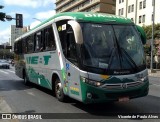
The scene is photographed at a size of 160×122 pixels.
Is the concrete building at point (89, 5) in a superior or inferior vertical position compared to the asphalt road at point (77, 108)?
superior

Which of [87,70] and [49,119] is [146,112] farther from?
[49,119]

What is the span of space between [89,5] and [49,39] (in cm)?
9181

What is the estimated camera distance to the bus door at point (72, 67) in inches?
361

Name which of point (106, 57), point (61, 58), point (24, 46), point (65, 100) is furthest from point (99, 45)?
point (24, 46)

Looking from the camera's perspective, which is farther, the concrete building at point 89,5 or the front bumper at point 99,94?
the concrete building at point 89,5

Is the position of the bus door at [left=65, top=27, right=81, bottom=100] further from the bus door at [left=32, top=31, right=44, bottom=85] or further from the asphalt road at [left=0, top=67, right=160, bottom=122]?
the bus door at [left=32, top=31, right=44, bottom=85]

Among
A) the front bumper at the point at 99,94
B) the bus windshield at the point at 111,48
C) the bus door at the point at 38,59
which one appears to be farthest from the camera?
the bus door at the point at 38,59

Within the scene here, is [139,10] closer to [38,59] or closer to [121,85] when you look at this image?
[38,59]

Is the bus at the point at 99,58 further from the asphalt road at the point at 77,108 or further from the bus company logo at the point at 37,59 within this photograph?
the bus company logo at the point at 37,59

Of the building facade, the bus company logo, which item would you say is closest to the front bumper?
the bus company logo

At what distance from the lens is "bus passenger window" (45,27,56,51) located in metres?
11.4

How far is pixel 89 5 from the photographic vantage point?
102250 mm

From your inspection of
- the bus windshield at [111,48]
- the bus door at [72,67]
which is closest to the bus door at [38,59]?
the bus door at [72,67]

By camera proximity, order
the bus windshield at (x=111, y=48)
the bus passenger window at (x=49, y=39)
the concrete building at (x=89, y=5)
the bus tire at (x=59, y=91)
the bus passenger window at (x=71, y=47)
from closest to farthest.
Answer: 1. the bus windshield at (x=111, y=48)
2. the bus passenger window at (x=71, y=47)
3. the bus tire at (x=59, y=91)
4. the bus passenger window at (x=49, y=39)
5. the concrete building at (x=89, y=5)
